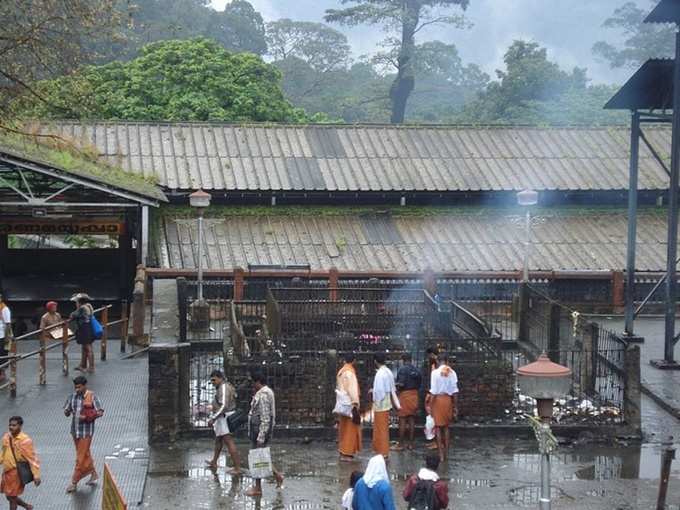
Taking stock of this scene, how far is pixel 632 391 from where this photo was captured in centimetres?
1719

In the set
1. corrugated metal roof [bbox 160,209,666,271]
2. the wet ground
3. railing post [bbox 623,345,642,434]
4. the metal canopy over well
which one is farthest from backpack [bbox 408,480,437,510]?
corrugated metal roof [bbox 160,209,666,271]

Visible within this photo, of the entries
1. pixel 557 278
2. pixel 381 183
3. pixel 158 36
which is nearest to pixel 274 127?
pixel 381 183

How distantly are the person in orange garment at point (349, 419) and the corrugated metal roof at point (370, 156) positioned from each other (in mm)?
16540

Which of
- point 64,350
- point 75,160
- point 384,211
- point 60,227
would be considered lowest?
point 64,350

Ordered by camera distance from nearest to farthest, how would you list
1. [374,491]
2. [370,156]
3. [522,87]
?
[374,491] → [370,156] → [522,87]

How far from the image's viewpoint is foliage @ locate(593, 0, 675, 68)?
7475 centimetres

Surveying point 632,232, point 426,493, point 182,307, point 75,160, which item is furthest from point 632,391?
point 75,160

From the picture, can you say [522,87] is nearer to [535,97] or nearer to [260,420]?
[535,97]

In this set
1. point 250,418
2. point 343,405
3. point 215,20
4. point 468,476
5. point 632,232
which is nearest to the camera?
point 250,418

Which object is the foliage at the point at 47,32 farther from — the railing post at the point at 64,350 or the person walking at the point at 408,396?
the person walking at the point at 408,396

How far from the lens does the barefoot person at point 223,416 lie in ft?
49.2

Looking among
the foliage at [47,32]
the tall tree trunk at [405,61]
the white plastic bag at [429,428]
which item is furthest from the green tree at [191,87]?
the white plastic bag at [429,428]

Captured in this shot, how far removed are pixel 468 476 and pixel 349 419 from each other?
6.05ft

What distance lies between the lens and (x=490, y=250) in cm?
3069
